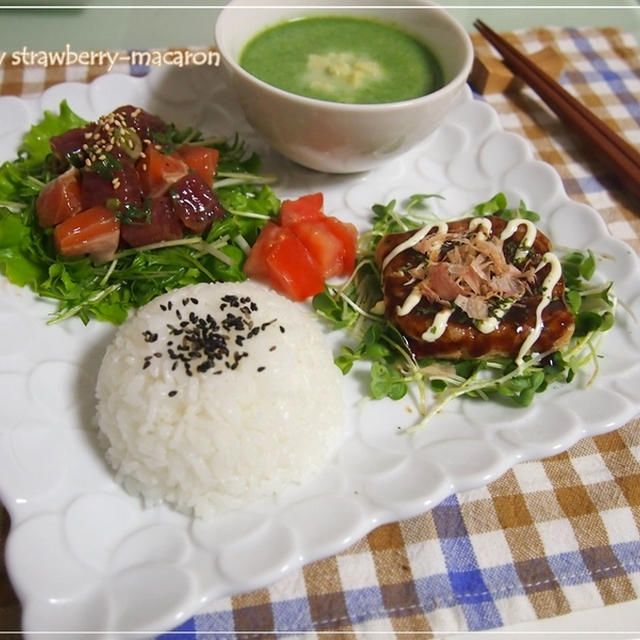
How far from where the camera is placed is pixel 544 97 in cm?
438

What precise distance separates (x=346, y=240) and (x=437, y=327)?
705mm

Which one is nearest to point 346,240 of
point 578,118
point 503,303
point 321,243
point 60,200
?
point 321,243

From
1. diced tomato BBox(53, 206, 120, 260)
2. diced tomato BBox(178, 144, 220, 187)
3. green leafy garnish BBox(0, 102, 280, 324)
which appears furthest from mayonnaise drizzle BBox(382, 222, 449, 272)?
diced tomato BBox(53, 206, 120, 260)

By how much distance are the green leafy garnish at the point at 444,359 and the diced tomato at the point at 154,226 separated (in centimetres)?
75

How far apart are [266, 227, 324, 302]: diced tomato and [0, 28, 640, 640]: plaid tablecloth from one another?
1128mm

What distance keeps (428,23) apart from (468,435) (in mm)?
2345

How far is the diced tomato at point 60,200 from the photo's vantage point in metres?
2.95

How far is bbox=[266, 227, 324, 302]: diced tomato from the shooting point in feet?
9.99

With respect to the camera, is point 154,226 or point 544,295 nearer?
point 544,295

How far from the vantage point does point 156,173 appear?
3059 millimetres

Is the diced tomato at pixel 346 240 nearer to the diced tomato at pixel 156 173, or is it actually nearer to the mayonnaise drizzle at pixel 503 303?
the mayonnaise drizzle at pixel 503 303

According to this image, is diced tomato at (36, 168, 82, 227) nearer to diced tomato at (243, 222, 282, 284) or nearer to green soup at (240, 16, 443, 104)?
diced tomato at (243, 222, 282, 284)

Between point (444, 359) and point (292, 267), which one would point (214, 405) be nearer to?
point (292, 267)

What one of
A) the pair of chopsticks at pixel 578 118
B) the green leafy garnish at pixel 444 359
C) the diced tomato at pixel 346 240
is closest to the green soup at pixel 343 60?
the diced tomato at pixel 346 240
